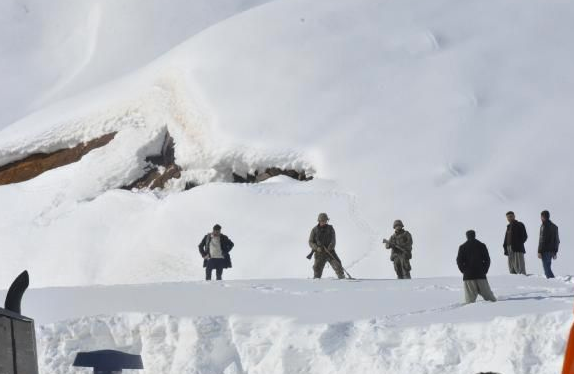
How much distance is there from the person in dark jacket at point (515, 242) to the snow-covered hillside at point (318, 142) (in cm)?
545

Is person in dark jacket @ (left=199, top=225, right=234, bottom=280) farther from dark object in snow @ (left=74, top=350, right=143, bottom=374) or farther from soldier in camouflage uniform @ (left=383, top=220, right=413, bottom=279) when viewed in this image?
dark object in snow @ (left=74, top=350, right=143, bottom=374)

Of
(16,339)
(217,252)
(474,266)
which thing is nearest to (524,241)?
(474,266)

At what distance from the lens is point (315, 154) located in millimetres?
32688

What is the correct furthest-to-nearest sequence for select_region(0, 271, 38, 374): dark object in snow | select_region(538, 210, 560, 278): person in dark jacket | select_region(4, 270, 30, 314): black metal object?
select_region(538, 210, 560, 278): person in dark jacket → select_region(4, 270, 30, 314): black metal object → select_region(0, 271, 38, 374): dark object in snow

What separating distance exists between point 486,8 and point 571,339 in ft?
111

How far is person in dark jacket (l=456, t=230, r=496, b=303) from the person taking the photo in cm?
1686

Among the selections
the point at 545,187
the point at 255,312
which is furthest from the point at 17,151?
the point at 255,312

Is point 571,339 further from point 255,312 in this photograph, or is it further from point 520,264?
point 520,264

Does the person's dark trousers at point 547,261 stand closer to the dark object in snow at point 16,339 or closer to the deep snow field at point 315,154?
the deep snow field at point 315,154

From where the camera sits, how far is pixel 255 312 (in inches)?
666

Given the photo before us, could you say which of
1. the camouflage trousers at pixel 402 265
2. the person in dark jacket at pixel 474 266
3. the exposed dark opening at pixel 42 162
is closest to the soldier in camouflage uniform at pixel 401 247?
the camouflage trousers at pixel 402 265

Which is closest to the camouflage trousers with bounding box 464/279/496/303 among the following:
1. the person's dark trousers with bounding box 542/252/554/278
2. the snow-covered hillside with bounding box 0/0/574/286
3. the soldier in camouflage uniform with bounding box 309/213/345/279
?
the person's dark trousers with bounding box 542/252/554/278

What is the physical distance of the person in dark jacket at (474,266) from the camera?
1686 cm

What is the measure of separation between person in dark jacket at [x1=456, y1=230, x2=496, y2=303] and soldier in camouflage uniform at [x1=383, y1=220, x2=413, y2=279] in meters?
4.15
